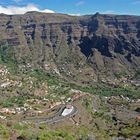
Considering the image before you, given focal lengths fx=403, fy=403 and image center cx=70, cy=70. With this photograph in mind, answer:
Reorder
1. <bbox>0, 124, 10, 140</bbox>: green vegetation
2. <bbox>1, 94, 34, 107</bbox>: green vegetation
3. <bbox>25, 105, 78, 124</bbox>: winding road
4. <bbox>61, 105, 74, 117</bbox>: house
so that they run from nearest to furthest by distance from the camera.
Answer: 1. <bbox>0, 124, 10, 140</bbox>: green vegetation
2. <bbox>25, 105, 78, 124</bbox>: winding road
3. <bbox>61, 105, 74, 117</bbox>: house
4. <bbox>1, 94, 34, 107</bbox>: green vegetation

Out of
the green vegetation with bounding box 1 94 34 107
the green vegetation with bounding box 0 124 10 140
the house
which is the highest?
the green vegetation with bounding box 0 124 10 140

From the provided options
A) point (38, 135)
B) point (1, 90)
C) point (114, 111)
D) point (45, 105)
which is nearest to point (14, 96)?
point (1, 90)

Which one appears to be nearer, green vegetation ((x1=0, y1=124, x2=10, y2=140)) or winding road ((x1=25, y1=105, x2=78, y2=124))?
green vegetation ((x1=0, y1=124, x2=10, y2=140))

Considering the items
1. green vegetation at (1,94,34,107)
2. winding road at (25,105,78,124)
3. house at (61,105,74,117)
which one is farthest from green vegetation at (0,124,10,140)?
green vegetation at (1,94,34,107)

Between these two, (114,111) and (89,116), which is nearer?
(89,116)

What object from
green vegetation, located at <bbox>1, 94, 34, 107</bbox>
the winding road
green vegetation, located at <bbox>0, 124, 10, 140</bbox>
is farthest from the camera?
green vegetation, located at <bbox>1, 94, 34, 107</bbox>

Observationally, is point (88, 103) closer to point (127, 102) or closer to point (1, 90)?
point (127, 102)

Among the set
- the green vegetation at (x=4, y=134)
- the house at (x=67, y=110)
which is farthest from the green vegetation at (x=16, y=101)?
the green vegetation at (x=4, y=134)

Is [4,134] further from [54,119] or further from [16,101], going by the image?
[16,101]

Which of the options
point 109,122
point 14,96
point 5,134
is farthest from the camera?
point 14,96

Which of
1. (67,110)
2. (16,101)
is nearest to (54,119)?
(67,110)

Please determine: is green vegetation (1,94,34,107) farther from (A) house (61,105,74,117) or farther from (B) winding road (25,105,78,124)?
(B) winding road (25,105,78,124)
